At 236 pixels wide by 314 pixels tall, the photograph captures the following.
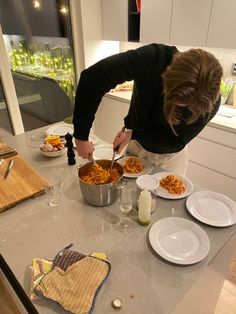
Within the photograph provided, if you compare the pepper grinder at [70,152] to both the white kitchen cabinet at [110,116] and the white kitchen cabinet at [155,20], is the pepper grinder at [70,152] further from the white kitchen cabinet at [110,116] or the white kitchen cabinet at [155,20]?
the white kitchen cabinet at [155,20]

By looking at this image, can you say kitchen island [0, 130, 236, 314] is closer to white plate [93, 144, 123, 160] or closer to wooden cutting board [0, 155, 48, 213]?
wooden cutting board [0, 155, 48, 213]

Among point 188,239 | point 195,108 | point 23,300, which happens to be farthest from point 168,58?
point 23,300

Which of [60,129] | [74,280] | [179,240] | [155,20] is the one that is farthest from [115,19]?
[74,280]

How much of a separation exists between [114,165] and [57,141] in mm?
465

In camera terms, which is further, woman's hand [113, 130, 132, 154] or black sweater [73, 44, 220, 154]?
woman's hand [113, 130, 132, 154]

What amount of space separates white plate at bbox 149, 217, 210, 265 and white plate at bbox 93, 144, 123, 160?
534 millimetres

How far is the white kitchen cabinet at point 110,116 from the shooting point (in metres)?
2.60

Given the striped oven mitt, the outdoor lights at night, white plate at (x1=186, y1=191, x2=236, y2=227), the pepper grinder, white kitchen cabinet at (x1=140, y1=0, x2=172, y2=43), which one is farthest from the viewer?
the outdoor lights at night

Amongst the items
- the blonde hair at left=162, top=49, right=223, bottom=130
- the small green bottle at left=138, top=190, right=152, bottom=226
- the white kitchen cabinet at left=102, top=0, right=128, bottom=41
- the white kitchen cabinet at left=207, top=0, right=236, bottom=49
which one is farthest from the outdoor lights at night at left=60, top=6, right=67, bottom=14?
the small green bottle at left=138, top=190, right=152, bottom=226

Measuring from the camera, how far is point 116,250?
2.63 feet

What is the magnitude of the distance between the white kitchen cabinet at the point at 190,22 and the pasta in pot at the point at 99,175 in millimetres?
1560

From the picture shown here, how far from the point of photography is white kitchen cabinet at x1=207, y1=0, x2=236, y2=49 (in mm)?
1768

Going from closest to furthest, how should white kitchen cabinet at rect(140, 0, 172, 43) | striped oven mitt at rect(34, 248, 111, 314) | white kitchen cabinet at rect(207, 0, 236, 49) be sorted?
striped oven mitt at rect(34, 248, 111, 314) → white kitchen cabinet at rect(207, 0, 236, 49) → white kitchen cabinet at rect(140, 0, 172, 43)

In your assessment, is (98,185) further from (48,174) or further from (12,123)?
(12,123)
